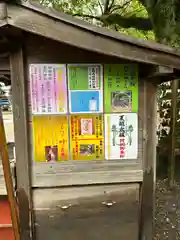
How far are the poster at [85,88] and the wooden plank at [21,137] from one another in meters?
0.47

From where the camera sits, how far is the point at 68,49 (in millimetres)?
2820

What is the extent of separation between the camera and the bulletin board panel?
2840 mm

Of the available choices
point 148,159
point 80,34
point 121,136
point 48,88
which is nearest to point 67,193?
point 121,136

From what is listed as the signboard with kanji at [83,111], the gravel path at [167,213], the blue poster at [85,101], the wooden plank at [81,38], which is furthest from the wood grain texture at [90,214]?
the gravel path at [167,213]

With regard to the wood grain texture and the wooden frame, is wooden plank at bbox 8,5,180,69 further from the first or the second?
the wood grain texture

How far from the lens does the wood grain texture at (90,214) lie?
3057 millimetres

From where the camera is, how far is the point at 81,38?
97.3 inches

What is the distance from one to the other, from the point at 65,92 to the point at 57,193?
108cm

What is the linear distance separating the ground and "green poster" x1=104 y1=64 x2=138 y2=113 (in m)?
1.88

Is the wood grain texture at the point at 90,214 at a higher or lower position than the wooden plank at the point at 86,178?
lower

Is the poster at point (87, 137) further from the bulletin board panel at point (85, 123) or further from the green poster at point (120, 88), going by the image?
the green poster at point (120, 88)

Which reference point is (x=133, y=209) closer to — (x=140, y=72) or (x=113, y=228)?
(x=113, y=228)

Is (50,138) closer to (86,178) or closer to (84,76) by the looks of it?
(86,178)

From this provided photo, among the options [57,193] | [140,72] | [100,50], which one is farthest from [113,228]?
[100,50]
